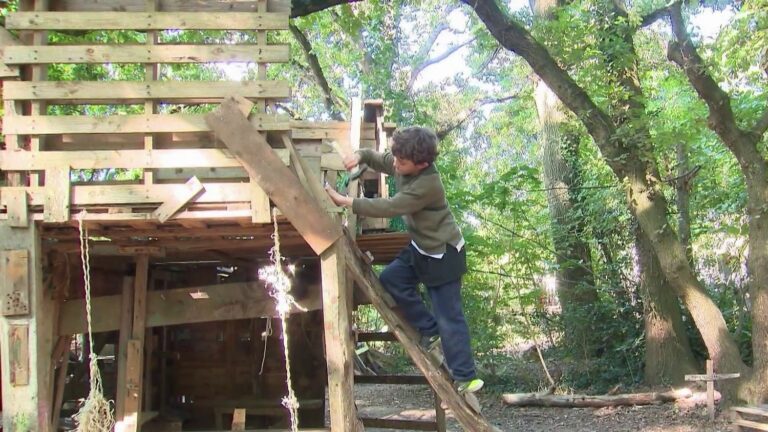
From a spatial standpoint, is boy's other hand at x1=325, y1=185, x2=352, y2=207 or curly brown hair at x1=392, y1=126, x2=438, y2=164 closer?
boy's other hand at x1=325, y1=185, x2=352, y2=207

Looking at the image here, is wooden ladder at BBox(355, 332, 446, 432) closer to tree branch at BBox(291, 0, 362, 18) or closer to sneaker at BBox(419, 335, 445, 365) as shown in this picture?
sneaker at BBox(419, 335, 445, 365)

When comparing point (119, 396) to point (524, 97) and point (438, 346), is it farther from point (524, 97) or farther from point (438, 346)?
point (524, 97)

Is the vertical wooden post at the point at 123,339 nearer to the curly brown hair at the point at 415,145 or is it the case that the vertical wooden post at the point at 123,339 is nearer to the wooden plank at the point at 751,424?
the curly brown hair at the point at 415,145

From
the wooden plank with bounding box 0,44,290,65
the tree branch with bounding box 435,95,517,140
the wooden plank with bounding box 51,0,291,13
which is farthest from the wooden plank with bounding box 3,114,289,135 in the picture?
the tree branch with bounding box 435,95,517,140

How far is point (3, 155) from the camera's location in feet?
15.8

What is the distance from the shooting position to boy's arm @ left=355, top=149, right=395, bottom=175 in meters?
5.56

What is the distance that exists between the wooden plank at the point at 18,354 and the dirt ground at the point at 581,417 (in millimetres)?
7894

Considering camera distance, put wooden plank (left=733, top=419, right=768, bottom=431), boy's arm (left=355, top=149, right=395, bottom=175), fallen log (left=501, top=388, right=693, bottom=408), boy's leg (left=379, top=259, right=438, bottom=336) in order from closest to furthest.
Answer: boy's arm (left=355, top=149, right=395, bottom=175)
boy's leg (left=379, top=259, right=438, bottom=336)
wooden plank (left=733, top=419, right=768, bottom=431)
fallen log (left=501, top=388, right=693, bottom=408)

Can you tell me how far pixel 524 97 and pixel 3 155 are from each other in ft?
46.9

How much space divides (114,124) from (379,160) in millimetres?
1969

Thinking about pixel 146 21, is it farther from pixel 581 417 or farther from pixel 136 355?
pixel 581 417

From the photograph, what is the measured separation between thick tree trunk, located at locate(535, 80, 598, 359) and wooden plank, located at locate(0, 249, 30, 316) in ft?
36.3

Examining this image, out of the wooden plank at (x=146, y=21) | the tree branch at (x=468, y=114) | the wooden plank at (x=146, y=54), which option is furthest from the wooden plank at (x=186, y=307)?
the tree branch at (x=468, y=114)

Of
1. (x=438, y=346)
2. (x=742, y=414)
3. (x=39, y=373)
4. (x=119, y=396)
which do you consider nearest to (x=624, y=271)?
(x=742, y=414)
